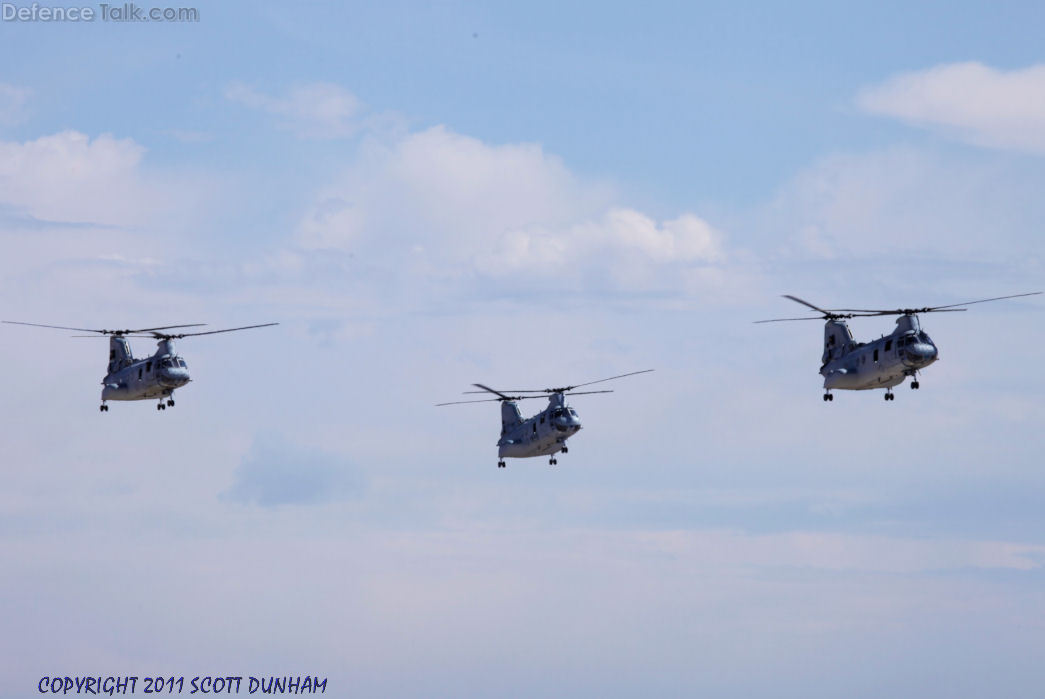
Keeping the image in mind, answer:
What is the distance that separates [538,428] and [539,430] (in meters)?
0.33

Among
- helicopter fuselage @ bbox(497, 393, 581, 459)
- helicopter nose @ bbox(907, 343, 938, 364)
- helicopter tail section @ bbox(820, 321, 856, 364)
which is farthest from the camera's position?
helicopter fuselage @ bbox(497, 393, 581, 459)

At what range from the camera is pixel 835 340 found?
15012 cm

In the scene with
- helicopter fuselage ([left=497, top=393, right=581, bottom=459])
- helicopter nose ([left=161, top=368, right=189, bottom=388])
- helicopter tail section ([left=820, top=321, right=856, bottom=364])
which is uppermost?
helicopter tail section ([left=820, top=321, right=856, bottom=364])

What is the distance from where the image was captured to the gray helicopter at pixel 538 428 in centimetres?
15925

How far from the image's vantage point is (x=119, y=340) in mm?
160000

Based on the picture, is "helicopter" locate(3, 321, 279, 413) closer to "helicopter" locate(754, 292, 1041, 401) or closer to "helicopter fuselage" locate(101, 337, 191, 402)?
"helicopter fuselage" locate(101, 337, 191, 402)

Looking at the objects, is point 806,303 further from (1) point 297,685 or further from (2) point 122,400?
(2) point 122,400

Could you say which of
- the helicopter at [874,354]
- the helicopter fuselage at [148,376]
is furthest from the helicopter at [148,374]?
the helicopter at [874,354]

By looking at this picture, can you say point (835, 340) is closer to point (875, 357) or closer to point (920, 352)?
point (875, 357)

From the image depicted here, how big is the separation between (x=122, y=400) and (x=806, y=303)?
215 feet

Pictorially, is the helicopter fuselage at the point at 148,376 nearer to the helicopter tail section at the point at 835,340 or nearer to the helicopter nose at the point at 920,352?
the helicopter tail section at the point at 835,340

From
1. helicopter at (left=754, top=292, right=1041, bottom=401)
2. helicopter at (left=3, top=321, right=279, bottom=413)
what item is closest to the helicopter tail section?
helicopter at (left=754, top=292, right=1041, bottom=401)

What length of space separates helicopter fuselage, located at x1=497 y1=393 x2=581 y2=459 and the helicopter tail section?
25.0 metres

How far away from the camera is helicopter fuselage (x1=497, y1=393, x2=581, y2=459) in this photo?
159125 mm
